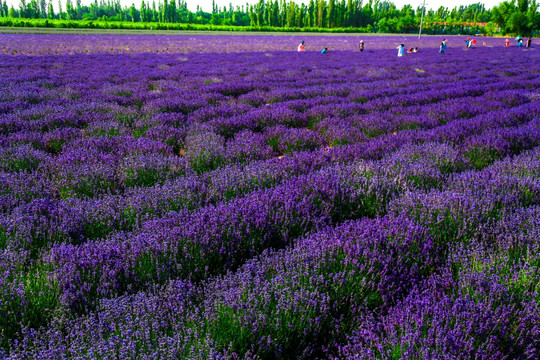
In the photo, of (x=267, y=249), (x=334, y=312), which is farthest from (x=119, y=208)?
(x=334, y=312)

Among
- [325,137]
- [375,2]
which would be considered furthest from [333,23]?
[325,137]

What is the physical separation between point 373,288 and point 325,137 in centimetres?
345

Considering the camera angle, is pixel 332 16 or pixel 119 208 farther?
pixel 332 16

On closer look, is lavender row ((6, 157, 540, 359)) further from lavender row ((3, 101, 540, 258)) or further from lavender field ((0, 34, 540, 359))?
lavender row ((3, 101, 540, 258))

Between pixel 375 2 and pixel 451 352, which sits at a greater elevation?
pixel 375 2

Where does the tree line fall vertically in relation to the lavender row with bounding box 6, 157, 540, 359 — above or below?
above

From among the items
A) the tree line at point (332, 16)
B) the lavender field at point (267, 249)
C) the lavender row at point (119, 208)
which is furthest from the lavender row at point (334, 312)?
the tree line at point (332, 16)

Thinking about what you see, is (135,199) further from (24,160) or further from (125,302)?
(24,160)

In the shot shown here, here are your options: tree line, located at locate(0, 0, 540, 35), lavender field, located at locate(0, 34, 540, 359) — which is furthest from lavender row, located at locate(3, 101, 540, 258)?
tree line, located at locate(0, 0, 540, 35)

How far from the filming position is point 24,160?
3.66 metres

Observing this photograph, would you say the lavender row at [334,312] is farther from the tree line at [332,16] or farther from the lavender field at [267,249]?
the tree line at [332,16]

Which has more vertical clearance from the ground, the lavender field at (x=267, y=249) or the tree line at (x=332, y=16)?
the tree line at (x=332, y=16)

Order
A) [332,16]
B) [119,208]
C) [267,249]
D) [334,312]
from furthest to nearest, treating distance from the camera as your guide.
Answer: [332,16]
[119,208]
[267,249]
[334,312]

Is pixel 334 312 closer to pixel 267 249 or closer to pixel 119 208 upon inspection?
pixel 267 249
